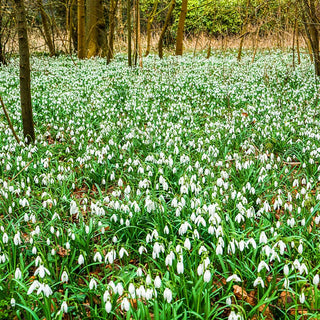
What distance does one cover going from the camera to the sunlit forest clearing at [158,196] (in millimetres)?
2336

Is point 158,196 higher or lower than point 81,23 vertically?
lower

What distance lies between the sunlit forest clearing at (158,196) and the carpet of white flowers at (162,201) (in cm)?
2

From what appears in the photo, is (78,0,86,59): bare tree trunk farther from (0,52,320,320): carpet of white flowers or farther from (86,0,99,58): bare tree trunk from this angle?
(0,52,320,320): carpet of white flowers

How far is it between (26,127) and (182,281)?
446 cm

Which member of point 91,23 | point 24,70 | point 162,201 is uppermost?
point 91,23

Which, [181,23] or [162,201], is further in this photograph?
[181,23]

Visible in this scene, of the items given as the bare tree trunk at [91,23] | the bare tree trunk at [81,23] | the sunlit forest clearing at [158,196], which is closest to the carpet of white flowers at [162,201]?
the sunlit forest clearing at [158,196]

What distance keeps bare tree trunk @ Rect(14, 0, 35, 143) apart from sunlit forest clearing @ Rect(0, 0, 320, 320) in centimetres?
2

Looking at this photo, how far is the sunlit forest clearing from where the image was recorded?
234cm

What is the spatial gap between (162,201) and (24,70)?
11.5ft

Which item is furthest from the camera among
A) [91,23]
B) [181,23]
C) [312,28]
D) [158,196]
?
[91,23]

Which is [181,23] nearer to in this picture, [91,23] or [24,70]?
[91,23]

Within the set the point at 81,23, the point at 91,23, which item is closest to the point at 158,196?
the point at 81,23

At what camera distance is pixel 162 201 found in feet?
11.4
